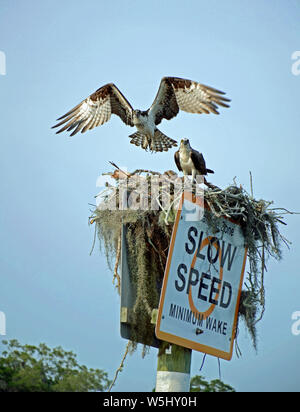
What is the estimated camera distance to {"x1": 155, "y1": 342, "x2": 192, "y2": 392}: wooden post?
7938 mm

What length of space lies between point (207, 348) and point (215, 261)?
98 cm

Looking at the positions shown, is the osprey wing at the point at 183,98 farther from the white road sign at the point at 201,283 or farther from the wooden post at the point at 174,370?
the wooden post at the point at 174,370

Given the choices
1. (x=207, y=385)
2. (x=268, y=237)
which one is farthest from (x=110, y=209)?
(x=207, y=385)

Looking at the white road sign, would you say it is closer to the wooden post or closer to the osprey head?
the wooden post

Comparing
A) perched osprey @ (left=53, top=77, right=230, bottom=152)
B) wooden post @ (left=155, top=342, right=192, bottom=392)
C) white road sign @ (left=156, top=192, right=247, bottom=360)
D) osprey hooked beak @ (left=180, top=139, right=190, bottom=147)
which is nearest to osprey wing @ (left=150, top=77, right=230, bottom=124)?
perched osprey @ (left=53, top=77, right=230, bottom=152)

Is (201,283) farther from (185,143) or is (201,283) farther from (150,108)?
(150,108)

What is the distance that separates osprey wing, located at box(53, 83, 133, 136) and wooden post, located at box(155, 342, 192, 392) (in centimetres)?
405

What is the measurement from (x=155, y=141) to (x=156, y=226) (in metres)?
3.21

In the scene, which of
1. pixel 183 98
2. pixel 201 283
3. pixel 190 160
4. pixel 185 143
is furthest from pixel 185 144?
pixel 201 283

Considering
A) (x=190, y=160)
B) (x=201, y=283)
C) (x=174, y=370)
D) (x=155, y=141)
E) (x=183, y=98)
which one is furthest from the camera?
(x=155, y=141)

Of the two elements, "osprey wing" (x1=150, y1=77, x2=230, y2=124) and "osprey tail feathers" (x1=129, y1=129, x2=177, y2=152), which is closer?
"osprey wing" (x1=150, y1=77, x2=230, y2=124)

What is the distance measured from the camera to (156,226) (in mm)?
8516

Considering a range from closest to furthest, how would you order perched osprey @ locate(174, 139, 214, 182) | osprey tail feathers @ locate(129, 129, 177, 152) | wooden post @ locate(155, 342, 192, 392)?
wooden post @ locate(155, 342, 192, 392) → perched osprey @ locate(174, 139, 214, 182) → osprey tail feathers @ locate(129, 129, 177, 152)
